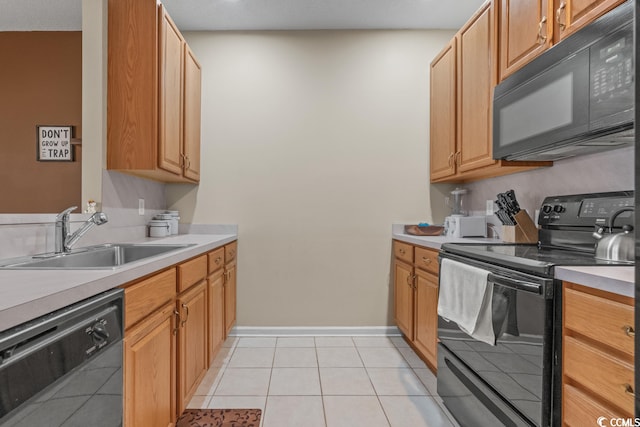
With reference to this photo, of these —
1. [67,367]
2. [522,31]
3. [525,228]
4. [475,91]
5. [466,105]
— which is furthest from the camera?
[466,105]

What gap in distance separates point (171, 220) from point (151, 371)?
1720 millimetres

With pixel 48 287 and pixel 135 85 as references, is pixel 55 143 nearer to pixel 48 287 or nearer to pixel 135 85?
pixel 135 85

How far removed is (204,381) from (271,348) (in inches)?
25.8

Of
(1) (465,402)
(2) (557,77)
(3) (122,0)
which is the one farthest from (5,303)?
(3) (122,0)

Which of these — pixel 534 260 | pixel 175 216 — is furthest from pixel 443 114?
pixel 175 216

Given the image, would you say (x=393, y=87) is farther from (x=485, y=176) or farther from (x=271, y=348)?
(x=271, y=348)

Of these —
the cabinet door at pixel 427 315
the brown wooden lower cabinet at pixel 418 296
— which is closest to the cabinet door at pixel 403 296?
the brown wooden lower cabinet at pixel 418 296

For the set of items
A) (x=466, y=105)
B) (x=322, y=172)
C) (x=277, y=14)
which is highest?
(x=277, y=14)

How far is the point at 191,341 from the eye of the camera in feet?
6.13

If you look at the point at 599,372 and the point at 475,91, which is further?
the point at 475,91

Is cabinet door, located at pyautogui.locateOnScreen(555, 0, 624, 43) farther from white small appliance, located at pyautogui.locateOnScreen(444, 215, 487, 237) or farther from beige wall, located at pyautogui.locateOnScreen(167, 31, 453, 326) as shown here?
beige wall, located at pyautogui.locateOnScreen(167, 31, 453, 326)

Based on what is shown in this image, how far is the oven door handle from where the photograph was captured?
1149 mm

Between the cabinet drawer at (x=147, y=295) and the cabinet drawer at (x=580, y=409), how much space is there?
4.45ft

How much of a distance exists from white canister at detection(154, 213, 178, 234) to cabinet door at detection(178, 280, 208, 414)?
947mm
